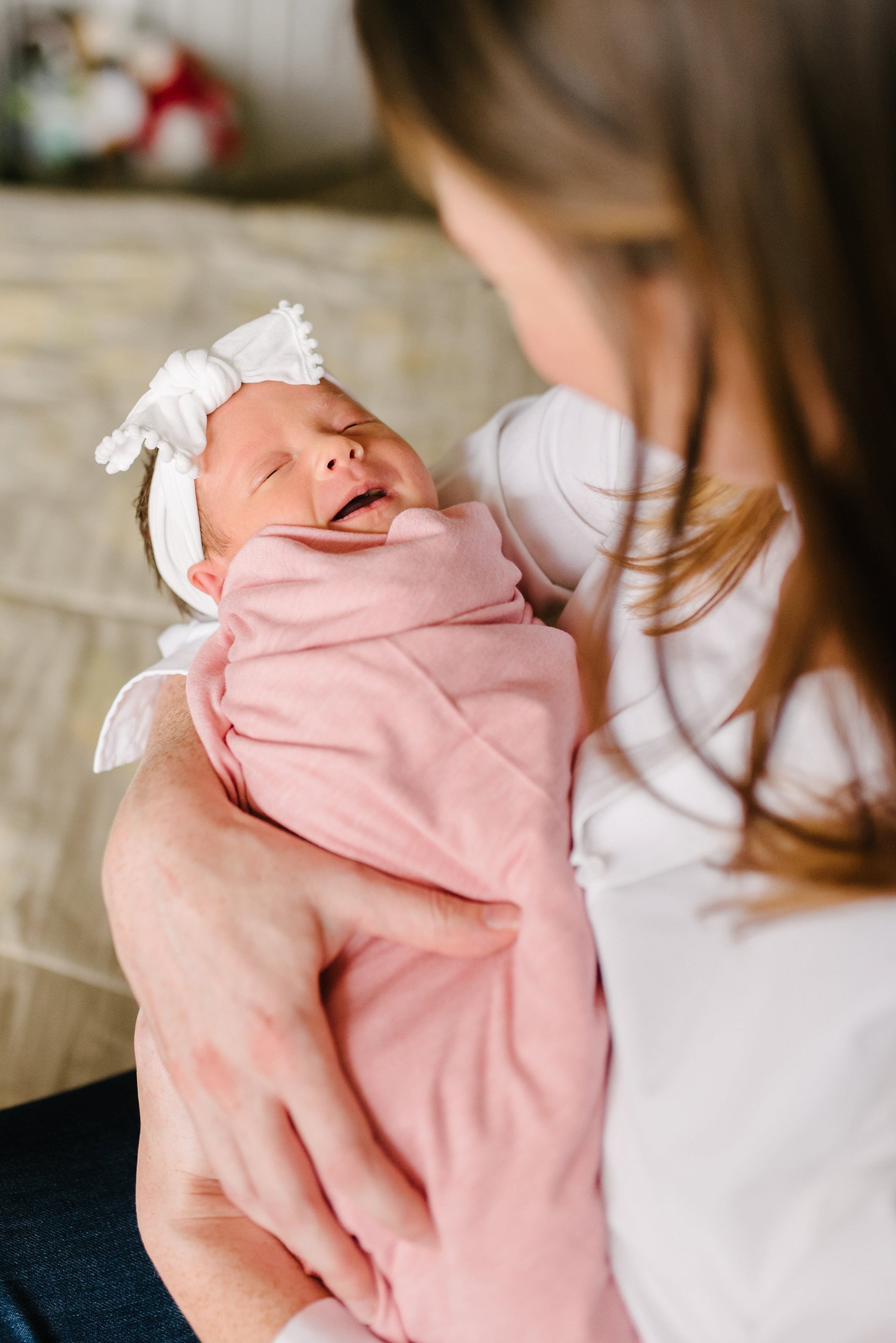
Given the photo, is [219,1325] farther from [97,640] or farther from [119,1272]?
[97,640]

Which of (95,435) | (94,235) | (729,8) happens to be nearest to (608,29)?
(729,8)

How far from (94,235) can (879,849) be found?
1.95 metres

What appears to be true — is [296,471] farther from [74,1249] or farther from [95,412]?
[95,412]

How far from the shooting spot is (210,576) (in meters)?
0.99

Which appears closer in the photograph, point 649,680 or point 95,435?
point 649,680

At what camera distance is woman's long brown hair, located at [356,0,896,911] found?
40 cm

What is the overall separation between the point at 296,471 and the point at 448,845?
0.39 meters

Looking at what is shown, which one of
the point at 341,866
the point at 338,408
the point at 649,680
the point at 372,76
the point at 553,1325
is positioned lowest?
the point at 553,1325

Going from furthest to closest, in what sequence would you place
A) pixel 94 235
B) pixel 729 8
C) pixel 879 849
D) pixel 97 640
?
1. pixel 94 235
2. pixel 97 640
3. pixel 879 849
4. pixel 729 8

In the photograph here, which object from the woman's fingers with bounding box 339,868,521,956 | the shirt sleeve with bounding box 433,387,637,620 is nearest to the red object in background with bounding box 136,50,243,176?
the shirt sleeve with bounding box 433,387,637,620

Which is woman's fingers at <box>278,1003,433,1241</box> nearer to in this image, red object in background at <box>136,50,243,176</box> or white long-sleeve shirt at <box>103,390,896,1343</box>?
white long-sleeve shirt at <box>103,390,896,1343</box>

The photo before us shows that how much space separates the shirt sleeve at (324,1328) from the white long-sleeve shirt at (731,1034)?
0.60 feet

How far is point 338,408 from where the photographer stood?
0.98 metres

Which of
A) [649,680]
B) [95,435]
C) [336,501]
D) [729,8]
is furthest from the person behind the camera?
[95,435]
